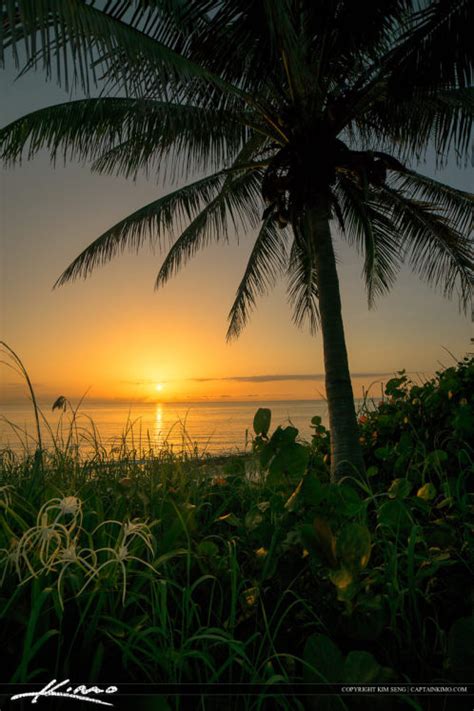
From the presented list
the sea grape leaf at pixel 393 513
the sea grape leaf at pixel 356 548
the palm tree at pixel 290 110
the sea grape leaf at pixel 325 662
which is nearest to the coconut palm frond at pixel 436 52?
the palm tree at pixel 290 110

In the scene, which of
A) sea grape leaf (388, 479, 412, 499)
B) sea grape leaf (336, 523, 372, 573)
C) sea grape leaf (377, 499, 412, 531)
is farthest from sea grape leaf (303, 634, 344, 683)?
sea grape leaf (388, 479, 412, 499)

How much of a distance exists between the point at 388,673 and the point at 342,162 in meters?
4.99

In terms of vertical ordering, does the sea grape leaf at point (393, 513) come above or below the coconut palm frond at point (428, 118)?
below

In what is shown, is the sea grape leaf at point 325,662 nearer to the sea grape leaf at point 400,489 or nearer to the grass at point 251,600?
the grass at point 251,600

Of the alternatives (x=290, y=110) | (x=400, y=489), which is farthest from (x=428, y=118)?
(x=400, y=489)

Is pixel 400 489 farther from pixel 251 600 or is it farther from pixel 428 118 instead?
pixel 428 118

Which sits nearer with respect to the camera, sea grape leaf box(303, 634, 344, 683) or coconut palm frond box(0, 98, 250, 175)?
sea grape leaf box(303, 634, 344, 683)

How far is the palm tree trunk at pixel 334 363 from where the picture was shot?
4.99 meters

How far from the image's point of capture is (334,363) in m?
5.15

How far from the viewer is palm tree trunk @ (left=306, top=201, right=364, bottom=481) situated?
4.99 metres

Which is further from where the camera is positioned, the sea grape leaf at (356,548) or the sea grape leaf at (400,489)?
the sea grape leaf at (400,489)

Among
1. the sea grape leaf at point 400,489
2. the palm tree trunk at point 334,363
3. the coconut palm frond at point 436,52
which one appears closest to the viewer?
the sea grape leaf at point 400,489

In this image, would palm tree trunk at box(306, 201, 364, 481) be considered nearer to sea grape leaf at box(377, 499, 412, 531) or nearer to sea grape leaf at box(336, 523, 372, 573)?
sea grape leaf at box(377, 499, 412, 531)

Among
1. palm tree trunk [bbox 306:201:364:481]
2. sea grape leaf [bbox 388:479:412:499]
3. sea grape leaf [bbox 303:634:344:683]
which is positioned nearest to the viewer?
sea grape leaf [bbox 303:634:344:683]
